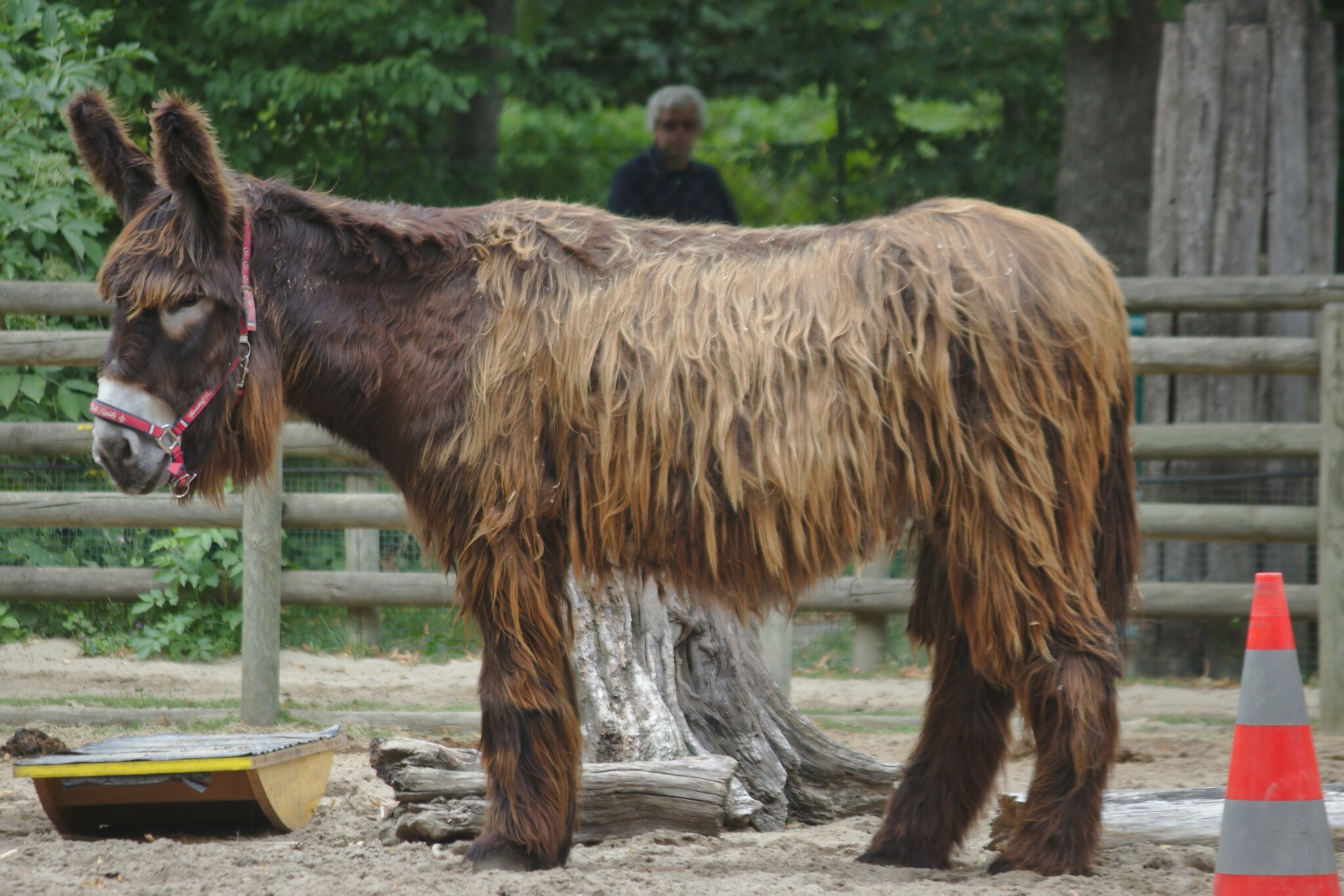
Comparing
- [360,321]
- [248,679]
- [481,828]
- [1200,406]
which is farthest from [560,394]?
[1200,406]

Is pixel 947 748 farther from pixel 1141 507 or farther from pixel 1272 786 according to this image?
pixel 1141 507

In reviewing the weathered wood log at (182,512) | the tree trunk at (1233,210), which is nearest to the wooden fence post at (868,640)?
the tree trunk at (1233,210)

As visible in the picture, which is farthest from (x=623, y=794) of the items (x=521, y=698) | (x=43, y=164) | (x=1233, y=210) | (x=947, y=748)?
(x=43, y=164)

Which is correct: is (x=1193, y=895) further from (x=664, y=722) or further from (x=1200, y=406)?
(x=1200, y=406)

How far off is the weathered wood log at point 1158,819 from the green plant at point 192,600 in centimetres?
482

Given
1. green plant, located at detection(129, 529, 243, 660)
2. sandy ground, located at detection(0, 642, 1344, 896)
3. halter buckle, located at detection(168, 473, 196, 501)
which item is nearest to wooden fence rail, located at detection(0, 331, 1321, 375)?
green plant, located at detection(129, 529, 243, 660)

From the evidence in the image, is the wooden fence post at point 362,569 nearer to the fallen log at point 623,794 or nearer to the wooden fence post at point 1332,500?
the fallen log at point 623,794

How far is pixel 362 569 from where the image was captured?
7.43 m

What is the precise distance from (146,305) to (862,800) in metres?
3.09

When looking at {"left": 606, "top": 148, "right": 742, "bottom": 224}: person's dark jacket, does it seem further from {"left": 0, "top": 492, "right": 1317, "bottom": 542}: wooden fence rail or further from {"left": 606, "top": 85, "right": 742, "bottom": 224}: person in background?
{"left": 0, "top": 492, "right": 1317, "bottom": 542}: wooden fence rail

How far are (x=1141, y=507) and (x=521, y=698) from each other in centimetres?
406

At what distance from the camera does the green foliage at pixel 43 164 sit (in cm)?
777

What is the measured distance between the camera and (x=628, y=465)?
3348 mm

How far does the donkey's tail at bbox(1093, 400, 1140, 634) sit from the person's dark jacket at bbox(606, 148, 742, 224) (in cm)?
400
